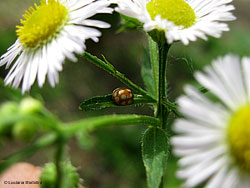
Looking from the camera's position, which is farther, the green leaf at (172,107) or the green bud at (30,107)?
the green leaf at (172,107)

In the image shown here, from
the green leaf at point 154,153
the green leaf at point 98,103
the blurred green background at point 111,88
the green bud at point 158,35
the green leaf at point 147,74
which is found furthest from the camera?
the blurred green background at point 111,88

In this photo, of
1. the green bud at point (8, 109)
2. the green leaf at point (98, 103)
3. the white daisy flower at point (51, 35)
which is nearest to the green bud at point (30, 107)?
the green bud at point (8, 109)

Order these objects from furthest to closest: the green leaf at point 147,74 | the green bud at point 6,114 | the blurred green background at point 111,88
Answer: the blurred green background at point 111,88, the green leaf at point 147,74, the green bud at point 6,114

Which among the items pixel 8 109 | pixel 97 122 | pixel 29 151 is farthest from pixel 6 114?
pixel 97 122

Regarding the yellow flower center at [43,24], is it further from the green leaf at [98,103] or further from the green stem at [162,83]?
the green stem at [162,83]

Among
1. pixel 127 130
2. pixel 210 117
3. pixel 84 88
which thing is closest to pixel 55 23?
pixel 210 117
